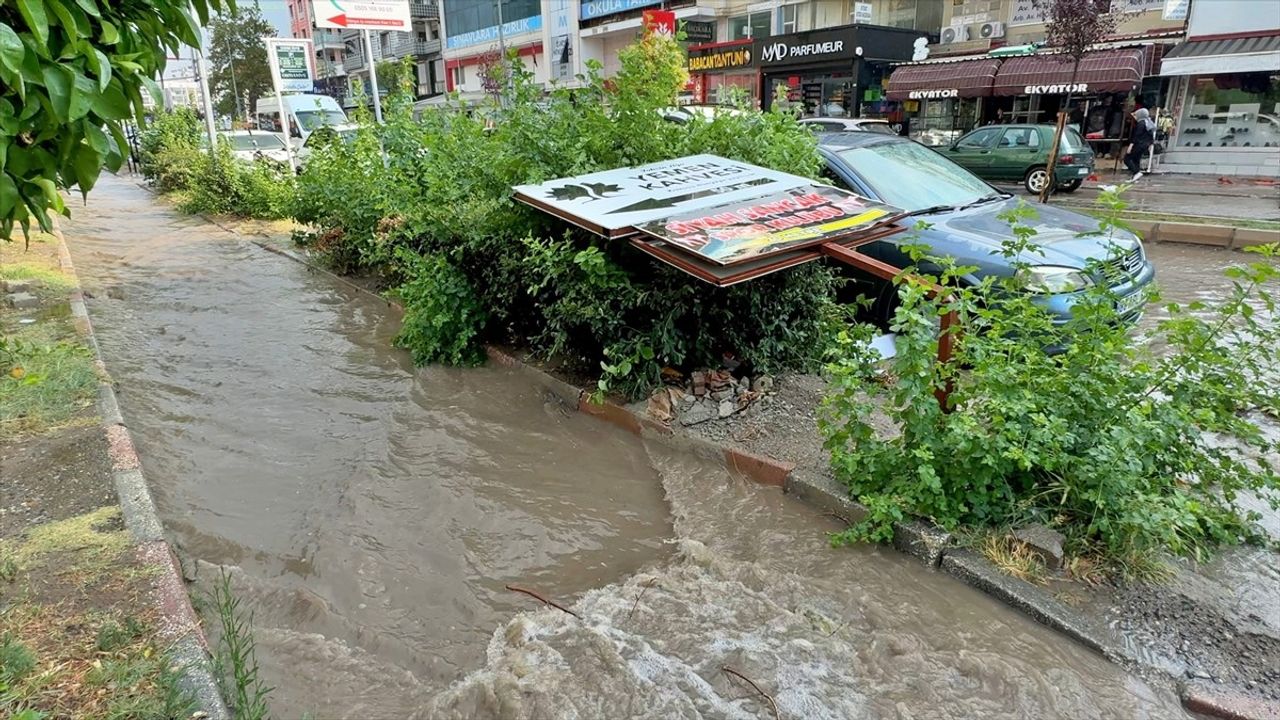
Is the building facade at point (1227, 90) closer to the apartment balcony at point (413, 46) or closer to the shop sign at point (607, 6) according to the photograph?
the shop sign at point (607, 6)

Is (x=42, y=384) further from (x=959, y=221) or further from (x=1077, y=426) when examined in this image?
(x=959, y=221)

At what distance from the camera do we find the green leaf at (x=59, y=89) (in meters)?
1.81

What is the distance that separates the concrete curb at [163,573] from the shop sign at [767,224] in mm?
2776

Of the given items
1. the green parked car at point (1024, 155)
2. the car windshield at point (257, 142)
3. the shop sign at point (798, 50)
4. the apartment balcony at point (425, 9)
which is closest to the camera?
the green parked car at point (1024, 155)

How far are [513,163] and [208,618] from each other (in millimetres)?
3631

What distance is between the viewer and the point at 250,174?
1459 centimetres

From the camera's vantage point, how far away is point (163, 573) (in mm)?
Answer: 3275

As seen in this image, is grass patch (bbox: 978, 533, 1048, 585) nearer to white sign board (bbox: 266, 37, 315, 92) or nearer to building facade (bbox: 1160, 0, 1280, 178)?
white sign board (bbox: 266, 37, 315, 92)

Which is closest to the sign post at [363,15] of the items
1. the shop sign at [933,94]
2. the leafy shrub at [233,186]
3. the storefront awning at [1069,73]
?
the leafy shrub at [233,186]

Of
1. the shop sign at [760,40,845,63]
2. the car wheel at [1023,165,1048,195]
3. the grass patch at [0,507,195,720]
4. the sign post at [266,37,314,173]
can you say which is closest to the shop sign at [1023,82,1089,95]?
the car wheel at [1023,165,1048,195]

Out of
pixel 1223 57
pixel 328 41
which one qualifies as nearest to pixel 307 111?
pixel 1223 57

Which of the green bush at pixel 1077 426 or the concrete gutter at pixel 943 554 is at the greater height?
the green bush at pixel 1077 426

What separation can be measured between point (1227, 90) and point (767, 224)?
2196 centimetres

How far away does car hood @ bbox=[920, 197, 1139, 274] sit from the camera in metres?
5.48
